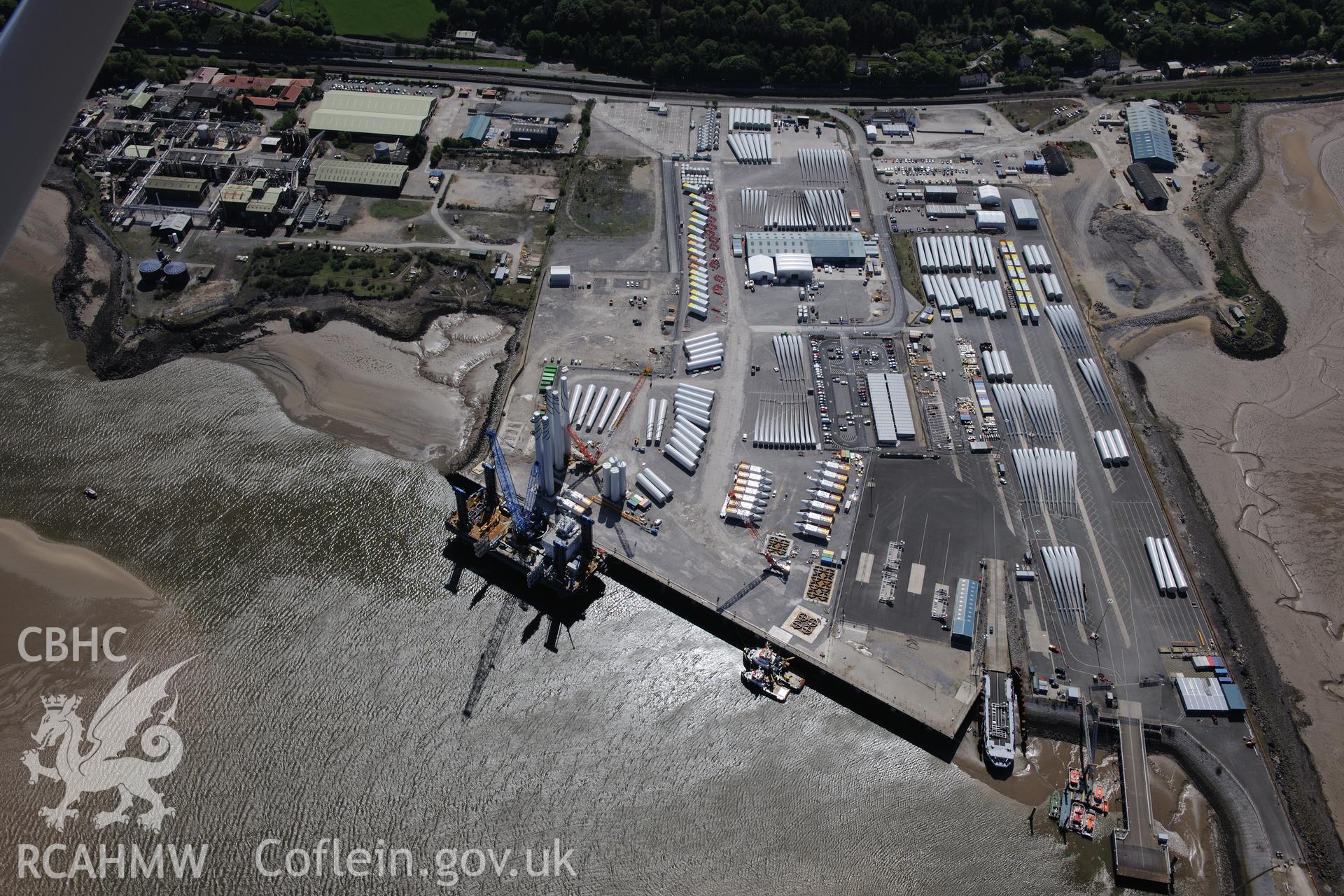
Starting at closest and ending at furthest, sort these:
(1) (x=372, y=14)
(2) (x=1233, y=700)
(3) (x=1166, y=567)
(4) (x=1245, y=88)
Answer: (2) (x=1233, y=700), (3) (x=1166, y=567), (4) (x=1245, y=88), (1) (x=372, y=14)

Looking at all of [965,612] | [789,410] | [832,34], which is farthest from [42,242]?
[832,34]

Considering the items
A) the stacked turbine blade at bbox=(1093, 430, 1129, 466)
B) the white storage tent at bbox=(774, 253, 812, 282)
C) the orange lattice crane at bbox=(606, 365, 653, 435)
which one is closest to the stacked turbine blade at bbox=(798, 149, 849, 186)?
the white storage tent at bbox=(774, 253, 812, 282)

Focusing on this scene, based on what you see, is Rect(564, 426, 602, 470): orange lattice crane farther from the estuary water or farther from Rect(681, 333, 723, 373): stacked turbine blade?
Rect(681, 333, 723, 373): stacked turbine blade

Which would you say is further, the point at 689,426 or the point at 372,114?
the point at 372,114

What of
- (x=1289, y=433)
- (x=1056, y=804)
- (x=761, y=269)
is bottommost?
(x=1056, y=804)

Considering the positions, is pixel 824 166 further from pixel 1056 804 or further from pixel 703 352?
pixel 1056 804

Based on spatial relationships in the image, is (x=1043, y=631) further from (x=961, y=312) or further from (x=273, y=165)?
(x=273, y=165)

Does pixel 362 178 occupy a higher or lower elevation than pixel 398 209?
higher

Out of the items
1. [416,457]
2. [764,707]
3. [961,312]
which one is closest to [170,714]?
[416,457]
